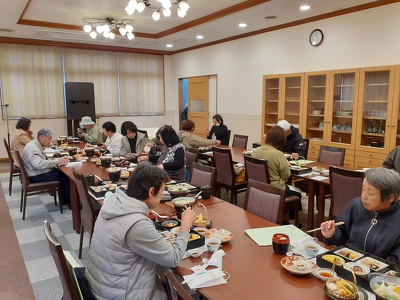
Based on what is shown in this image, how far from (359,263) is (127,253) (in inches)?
42.7

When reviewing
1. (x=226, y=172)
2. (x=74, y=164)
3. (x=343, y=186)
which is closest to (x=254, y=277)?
(x=343, y=186)

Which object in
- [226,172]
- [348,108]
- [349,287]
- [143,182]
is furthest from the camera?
[348,108]

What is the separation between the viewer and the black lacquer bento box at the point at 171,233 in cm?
172

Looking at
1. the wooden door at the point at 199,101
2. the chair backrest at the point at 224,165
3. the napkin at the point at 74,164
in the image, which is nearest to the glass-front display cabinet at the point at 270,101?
the wooden door at the point at 199,101

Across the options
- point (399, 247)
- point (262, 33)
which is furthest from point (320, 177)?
point (262, 33)

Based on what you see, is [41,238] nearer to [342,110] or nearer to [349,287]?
[349,287]

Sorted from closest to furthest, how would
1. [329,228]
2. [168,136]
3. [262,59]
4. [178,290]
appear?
[178,290], [329,228], [168,136], [262,59]

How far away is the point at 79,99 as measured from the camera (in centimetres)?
795

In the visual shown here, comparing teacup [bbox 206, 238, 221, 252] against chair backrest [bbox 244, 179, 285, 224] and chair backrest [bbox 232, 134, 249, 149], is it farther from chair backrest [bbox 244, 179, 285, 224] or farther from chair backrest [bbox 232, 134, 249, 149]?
chair backrest [bbox 232, 134, 249, 149]

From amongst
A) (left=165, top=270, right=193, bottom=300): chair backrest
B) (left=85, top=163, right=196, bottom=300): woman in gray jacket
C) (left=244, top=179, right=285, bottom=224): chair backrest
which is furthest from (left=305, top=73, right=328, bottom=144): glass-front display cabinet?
(left=165, top=270, right=193, bottom=300): chair backrest

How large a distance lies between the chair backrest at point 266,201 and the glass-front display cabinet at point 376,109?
3.19m

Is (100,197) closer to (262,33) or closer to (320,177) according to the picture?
(320,177)

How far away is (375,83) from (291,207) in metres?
2.75

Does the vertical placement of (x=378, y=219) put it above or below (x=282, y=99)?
below
